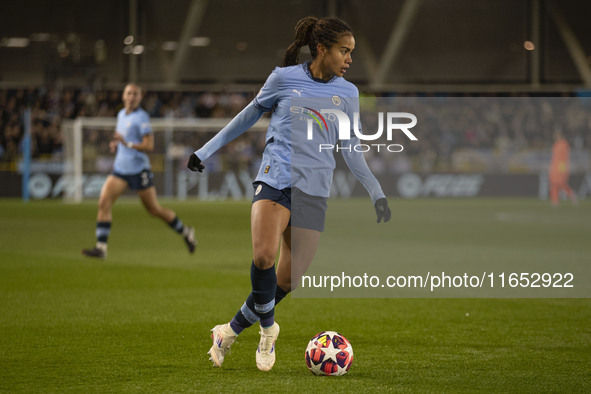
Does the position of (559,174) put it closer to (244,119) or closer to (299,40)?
(299,40)

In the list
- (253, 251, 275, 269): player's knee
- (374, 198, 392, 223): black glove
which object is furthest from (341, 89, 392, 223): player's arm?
(253, 251, 275, 269): player's knee

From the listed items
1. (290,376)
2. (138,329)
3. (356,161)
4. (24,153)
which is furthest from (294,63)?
(24,153)

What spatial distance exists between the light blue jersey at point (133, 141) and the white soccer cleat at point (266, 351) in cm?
673

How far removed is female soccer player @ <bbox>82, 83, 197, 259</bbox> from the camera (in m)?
11.8

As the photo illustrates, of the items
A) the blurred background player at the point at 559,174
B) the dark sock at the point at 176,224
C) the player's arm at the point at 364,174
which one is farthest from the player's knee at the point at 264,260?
the blurred background player at the point at 559,174

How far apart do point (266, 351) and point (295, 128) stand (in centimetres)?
132

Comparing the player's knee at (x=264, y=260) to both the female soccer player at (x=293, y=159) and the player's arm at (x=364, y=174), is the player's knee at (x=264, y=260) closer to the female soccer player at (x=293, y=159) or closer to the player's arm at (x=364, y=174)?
the female soccer player at (x=293, y=159)

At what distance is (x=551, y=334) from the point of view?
695cm

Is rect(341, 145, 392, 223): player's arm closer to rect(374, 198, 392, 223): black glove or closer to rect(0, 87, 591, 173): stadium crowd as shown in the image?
rect(374, 198, 392, 223): black glove

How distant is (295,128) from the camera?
5.41 m

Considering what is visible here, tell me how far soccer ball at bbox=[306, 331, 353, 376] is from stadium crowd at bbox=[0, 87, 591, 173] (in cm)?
2197

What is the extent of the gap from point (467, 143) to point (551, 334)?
23.6 metres

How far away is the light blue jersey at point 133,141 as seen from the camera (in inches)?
473

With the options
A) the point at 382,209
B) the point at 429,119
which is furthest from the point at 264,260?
the point at 429,119
